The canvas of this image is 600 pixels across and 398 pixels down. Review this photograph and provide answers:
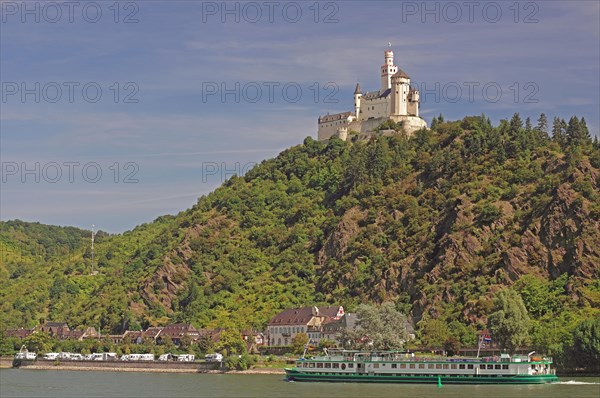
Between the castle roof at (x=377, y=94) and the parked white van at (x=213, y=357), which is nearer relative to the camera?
the parked white van at (x=213, y=357)

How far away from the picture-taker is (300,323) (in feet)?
460

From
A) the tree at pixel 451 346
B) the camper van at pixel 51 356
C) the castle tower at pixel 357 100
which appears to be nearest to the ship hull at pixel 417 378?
the tree at pixel 451 346

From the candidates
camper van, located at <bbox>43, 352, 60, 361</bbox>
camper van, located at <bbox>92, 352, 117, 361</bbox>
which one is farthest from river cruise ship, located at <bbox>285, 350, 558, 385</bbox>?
camper van, located at <bbox>43, 352, 60, 361</bbox>

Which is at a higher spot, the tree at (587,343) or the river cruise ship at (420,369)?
the tree at (587,343)

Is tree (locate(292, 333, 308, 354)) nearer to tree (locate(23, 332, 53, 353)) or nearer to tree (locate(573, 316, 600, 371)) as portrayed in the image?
tree (locate(573, 316, 600, 371))

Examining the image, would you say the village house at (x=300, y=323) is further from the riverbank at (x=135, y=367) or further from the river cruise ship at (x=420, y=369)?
the river cruise ship at (x=420, y=369)

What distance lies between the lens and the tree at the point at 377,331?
111m

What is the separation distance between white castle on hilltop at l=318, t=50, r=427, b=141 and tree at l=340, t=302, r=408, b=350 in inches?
2925

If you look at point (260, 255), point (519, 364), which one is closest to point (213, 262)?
point (260, 255)

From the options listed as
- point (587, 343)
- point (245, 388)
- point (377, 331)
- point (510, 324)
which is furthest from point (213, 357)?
point (587, 343)

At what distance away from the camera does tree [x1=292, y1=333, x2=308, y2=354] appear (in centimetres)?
13212

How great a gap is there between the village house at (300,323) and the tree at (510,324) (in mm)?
31960

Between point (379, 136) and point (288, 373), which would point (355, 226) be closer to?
point (379, 136)

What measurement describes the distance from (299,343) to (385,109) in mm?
68883
